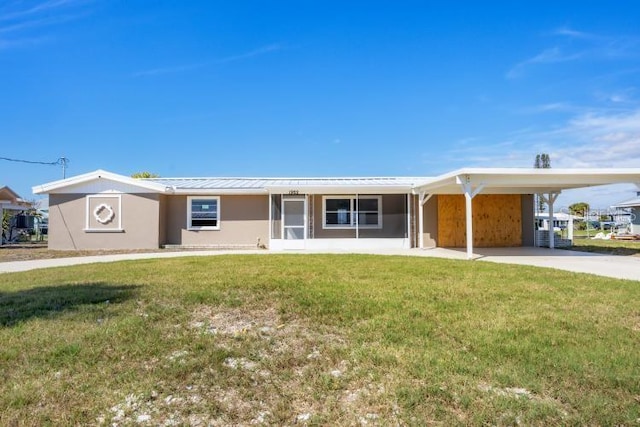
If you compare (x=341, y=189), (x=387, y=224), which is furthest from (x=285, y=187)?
(x=387, y=224)

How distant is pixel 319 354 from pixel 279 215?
41.0 ft

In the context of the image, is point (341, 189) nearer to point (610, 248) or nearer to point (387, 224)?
point (387, 224)

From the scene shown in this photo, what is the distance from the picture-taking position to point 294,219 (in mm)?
16125

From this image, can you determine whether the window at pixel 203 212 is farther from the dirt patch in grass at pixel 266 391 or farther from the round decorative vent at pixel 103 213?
the dirt patch in grass at pixel 266 391

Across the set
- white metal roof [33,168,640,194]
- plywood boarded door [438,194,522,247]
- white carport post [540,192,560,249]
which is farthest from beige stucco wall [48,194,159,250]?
white carport post [540,192,560,249]

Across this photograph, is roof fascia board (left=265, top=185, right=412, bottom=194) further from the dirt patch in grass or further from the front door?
the dirt patch in grass

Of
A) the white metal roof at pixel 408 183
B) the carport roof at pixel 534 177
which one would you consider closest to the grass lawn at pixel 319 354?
the carport roof at pixel 534 177

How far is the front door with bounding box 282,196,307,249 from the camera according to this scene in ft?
52.6

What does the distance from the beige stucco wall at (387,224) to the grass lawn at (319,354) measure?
370 inches

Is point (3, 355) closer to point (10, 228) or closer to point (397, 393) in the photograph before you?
point (397, 393)

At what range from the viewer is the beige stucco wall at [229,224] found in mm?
16672

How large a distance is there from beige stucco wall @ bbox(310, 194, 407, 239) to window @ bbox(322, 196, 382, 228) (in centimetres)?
21

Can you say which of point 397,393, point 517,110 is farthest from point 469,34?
point 397,393

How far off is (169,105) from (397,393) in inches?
826
